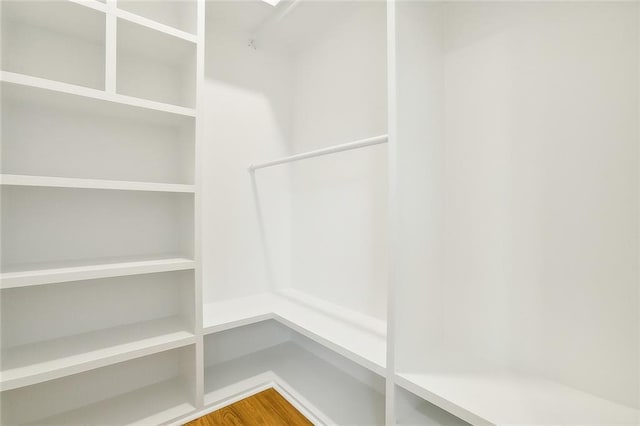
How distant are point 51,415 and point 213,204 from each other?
1196 mm

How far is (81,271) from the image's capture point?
1.14 meters

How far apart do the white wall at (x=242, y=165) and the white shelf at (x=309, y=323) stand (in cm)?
16

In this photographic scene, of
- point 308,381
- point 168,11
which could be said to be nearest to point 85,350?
point 308,381

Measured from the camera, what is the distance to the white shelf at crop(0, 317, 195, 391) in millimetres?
1071

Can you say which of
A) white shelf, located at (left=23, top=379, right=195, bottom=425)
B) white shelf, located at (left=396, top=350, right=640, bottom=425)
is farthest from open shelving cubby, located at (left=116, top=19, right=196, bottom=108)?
white shelf, located at (left=396, top=350, right=640, bottom=425)

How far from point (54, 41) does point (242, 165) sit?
1.00 metres

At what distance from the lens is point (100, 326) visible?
1.42 meters

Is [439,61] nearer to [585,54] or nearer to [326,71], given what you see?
[585,54]

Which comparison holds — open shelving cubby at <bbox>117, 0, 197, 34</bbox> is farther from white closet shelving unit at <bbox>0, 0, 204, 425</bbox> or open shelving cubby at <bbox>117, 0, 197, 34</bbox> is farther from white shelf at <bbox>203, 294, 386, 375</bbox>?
white shelf at <bbox>203, 294, 386, 375</bbox>

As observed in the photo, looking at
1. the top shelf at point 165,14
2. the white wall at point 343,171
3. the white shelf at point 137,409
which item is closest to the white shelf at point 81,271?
the white shelf at point 137,409

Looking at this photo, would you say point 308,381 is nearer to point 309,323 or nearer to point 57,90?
point 309,323

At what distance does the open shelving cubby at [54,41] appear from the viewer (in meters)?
1.17

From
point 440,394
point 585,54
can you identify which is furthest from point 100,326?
point 585,54

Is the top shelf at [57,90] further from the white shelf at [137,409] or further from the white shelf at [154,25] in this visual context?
the white shelf at [137,409]
